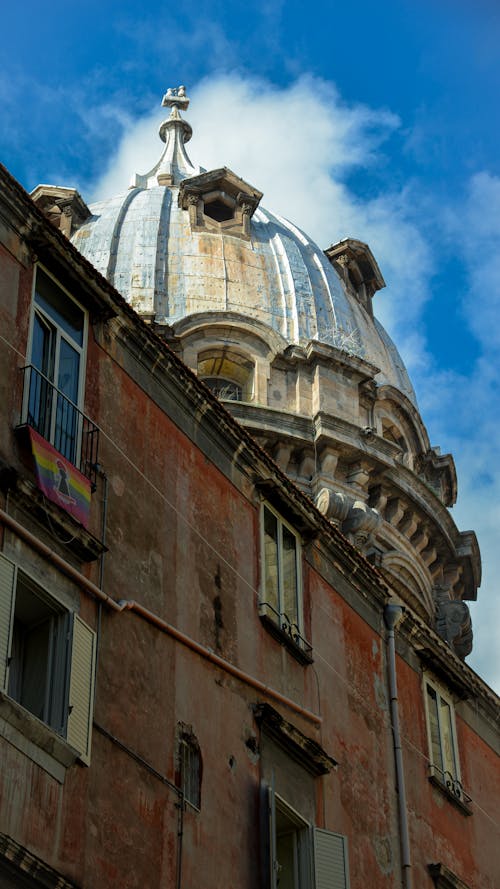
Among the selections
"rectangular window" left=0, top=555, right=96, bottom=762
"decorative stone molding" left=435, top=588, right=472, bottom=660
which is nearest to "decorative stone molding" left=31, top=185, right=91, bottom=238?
"decorative stone molding" left=435, top=588, right=472, bottom=660

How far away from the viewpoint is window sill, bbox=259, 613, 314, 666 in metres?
20.4

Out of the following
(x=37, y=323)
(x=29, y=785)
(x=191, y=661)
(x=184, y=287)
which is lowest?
(x=29, y=785)

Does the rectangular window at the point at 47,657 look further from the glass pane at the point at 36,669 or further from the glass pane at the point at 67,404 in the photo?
the glass pane at the point at 67,404

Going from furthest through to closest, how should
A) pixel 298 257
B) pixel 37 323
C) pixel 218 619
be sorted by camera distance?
pixel 298 257
pixel 218 619
pixel 37 323

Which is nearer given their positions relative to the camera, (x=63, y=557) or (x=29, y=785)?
(x=29, y=785)

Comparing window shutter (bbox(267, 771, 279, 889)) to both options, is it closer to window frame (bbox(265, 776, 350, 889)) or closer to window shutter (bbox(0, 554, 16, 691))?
window frame (bbox(265, 776, 350, 889))

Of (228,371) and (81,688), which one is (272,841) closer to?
(81,688)

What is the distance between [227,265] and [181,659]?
32.0 metres

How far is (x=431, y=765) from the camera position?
23766mm

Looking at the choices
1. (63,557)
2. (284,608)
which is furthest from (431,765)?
(63,557)

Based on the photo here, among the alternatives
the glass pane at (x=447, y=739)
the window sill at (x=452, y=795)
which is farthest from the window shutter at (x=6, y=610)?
the glass pane at (x=447, y=739)

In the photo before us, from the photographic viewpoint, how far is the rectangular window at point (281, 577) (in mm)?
20891

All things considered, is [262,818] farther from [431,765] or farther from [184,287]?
[184,287]

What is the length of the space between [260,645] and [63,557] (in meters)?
4.15
